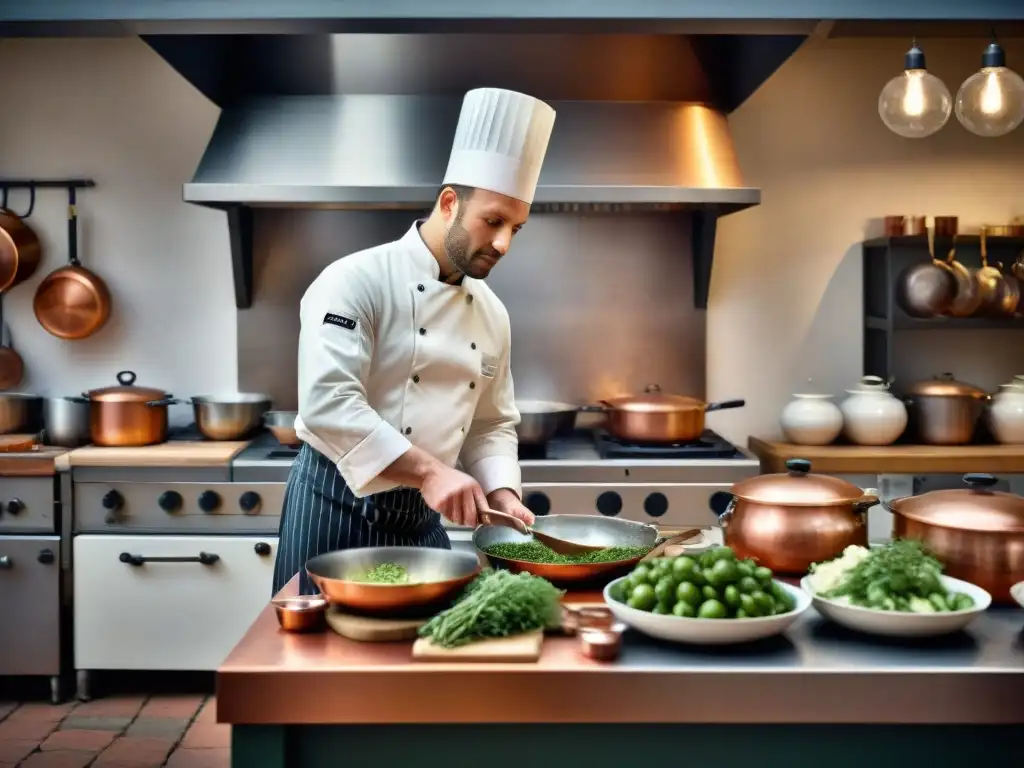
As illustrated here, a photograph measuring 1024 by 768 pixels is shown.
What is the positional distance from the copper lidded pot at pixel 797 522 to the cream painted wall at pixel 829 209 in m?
2.51

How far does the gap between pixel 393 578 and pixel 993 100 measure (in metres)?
1.81

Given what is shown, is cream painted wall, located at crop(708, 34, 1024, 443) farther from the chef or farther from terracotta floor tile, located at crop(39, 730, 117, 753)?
terracotta floor tile, located at crop(39, 730, 117, 753)

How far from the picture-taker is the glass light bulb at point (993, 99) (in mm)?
2678

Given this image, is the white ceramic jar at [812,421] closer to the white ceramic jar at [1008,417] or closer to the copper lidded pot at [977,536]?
the white ceramic jar at [1008,417]

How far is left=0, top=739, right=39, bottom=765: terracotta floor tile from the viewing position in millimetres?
3643

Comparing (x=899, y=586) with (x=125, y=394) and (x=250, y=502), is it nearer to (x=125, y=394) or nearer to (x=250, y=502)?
(x=250, y=502)

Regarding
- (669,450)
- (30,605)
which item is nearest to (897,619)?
(669,450)

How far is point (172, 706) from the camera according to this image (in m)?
4.12

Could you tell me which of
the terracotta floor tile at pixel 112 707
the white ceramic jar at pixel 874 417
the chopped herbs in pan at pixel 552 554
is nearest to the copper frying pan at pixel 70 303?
the terracotta floor tile at pixel 112 707

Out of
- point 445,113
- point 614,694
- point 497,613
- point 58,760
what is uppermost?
point 445,113

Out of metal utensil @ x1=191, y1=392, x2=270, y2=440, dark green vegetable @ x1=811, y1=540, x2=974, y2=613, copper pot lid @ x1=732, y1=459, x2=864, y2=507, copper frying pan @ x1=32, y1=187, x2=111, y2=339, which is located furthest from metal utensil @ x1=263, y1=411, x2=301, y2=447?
dark green vegetable @ x1=811, y1=540, x2=974, y2=613

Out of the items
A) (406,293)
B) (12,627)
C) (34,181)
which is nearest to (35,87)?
(34,181)

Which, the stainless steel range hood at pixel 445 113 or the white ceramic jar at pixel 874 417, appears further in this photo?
the white ceramic jar at pixel 874 417

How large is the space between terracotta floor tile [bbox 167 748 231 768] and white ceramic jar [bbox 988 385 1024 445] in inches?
122
